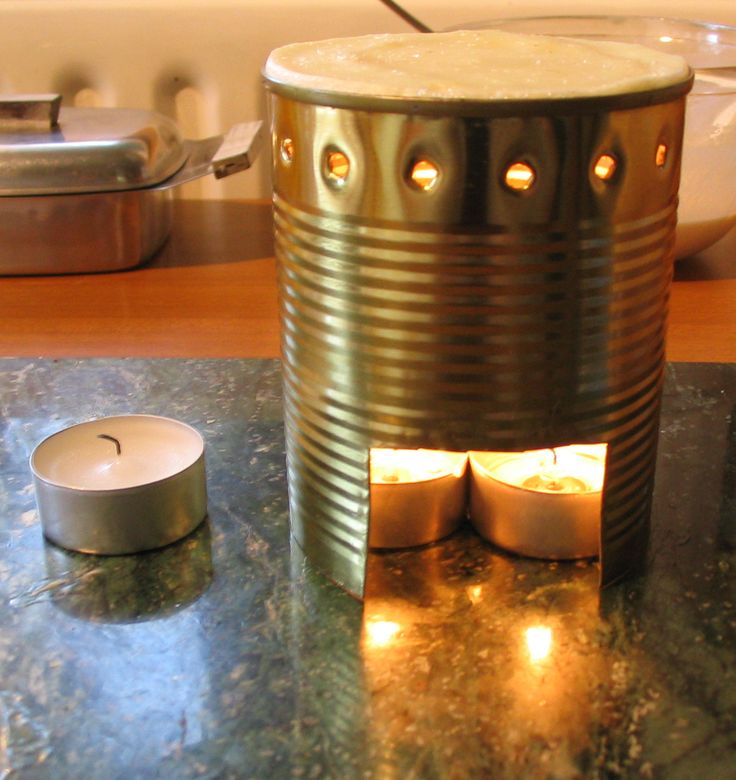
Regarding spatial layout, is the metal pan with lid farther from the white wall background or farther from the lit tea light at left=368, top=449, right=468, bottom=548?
the lit tea light at left=368, top=449, right=468, bottom=548

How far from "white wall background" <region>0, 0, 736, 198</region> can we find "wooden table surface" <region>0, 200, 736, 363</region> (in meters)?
0.31

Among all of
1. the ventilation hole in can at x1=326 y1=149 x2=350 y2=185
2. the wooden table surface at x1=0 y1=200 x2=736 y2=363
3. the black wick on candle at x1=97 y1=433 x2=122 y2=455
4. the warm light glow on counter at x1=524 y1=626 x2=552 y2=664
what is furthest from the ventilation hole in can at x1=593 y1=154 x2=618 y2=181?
the wooden table surface at x1=0 y1=200 x2=736 y2=363

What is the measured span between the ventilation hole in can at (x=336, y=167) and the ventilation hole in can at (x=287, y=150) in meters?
0.03

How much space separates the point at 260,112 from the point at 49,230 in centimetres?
47

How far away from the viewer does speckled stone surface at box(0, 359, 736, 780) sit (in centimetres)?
51

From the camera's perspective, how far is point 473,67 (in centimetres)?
54

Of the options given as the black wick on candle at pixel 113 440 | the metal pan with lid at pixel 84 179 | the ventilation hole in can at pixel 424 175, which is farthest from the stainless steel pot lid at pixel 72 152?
the ventilation hole in can at pixel 424 175

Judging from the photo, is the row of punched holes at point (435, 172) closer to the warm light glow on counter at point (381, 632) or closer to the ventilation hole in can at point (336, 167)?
the ventilation hole in can at point (336, 167)

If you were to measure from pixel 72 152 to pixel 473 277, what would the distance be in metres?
0.66

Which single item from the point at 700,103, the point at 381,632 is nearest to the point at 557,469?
the point at 381,632

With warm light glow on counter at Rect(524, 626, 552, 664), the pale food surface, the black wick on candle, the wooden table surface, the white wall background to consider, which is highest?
the pale food surface

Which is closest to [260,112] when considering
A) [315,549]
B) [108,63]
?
[108,63]

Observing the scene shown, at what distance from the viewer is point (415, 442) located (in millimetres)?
568

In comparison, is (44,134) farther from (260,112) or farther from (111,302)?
(260,112)
